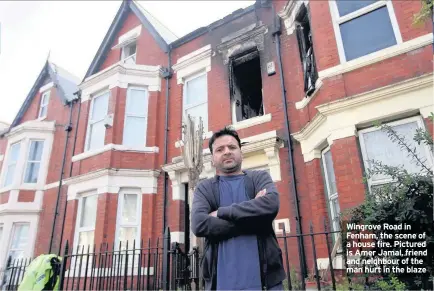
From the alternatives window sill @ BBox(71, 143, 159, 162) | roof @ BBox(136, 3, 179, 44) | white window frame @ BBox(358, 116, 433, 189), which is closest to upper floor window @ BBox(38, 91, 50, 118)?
window sill @ BBox(71, 143, 159, 162)

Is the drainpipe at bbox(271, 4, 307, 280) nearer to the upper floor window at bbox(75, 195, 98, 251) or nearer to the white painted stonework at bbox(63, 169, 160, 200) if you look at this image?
the white painted stonework at bbox(63, 169, 160, 200)

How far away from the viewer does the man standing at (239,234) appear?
1.90m

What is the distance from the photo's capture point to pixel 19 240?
10.9 metres

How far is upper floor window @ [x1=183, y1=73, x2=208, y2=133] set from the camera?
8.81 metres

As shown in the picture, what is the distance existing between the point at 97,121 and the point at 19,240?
18.4 ft

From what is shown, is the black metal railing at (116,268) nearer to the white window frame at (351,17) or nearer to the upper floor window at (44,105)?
the white window frame at (351,17)

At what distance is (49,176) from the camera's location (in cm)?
1140

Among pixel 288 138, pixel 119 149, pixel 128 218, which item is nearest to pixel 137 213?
pixel 128 218

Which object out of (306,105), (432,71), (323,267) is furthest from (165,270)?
(432,71)

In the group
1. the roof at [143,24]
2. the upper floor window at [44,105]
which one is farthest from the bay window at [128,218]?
the upper floor window at [44,105]

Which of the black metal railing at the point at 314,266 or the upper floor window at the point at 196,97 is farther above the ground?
the upper floor window at the point at 196,97

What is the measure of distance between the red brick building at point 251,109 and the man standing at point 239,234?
333 cm

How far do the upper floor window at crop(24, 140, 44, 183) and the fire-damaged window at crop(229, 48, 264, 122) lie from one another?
8738 millimetres

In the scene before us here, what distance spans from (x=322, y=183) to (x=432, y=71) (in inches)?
107
